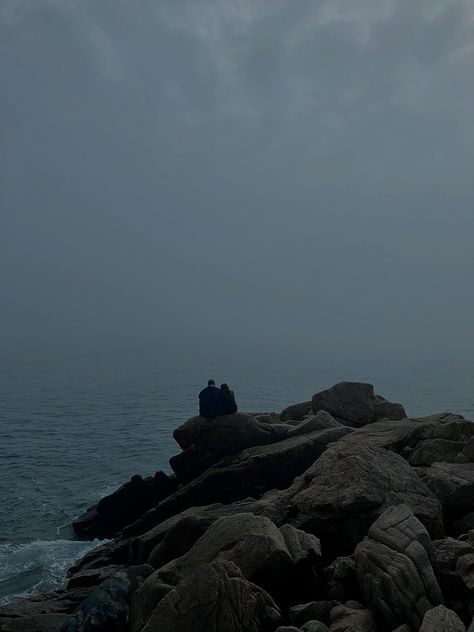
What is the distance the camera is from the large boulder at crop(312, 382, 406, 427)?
33.8 meters

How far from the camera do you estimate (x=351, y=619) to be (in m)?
11.6

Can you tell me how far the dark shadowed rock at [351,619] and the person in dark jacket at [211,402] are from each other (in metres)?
17.5

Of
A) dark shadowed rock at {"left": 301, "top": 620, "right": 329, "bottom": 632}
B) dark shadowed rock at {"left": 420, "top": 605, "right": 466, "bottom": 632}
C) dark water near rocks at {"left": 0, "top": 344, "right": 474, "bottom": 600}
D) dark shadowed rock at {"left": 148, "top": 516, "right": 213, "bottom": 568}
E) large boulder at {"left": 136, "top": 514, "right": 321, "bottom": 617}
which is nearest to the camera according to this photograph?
dark shadowed rock at {"left": 420, "top": 605, "right": 466, "bottom": 632}

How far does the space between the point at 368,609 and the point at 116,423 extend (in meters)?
67.0

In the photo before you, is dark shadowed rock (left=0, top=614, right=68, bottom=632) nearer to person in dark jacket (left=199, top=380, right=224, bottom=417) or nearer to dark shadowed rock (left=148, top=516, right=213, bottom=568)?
dark shadowed rock (left=148, top=516, right=213, bottom=568)

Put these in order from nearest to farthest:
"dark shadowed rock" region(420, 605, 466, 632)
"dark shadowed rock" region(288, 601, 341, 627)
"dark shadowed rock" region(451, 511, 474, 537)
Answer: "dark shadowed rock" region(420, 605, 466, 632) < "dark shadowed rock" region(288, 601, 341, 627) < "dark shadowed rock" region(451, 511, 474, 537)

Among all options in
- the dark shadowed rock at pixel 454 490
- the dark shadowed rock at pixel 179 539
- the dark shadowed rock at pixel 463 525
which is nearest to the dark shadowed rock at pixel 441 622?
the dark shadowed rock at pixel 463 525

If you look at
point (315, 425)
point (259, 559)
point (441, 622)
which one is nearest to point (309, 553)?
point (259, 559)

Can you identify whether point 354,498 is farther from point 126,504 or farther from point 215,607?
point 126,504

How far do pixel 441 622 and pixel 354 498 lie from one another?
5489 millimetres

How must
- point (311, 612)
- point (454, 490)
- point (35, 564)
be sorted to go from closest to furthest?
point (311, 612)
point (454, 490)
point (35, 564)

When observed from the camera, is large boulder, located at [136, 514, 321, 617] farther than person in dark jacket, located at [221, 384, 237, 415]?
No

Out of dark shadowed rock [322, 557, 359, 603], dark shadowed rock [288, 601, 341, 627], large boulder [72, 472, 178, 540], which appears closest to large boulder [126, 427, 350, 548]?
large boulder [72, 472, 178, 540]

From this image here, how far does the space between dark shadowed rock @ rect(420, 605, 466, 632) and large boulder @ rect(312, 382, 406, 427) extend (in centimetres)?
2315
